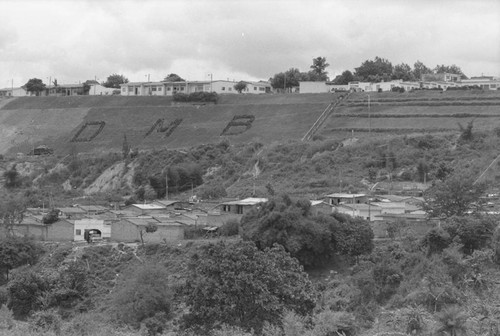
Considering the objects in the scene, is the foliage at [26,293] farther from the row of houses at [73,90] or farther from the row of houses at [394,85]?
the row of houses at [73,90]

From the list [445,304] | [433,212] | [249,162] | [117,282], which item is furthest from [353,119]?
[445,304]

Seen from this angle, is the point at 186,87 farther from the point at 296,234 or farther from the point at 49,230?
the point at 296,234

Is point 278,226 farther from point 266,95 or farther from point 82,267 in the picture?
point 266,95

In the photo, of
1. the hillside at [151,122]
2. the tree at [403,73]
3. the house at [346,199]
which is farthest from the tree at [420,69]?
the house at [346,199]

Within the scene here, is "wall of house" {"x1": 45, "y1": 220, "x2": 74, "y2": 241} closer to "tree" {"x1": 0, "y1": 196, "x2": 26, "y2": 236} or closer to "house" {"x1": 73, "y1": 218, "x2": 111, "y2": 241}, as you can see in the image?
"house" {"x1": 73, "y1": 218, "x2": 111, "y2": 241}

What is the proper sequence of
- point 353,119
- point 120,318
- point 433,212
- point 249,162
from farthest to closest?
point 353,119 < point 249,162 < point 433,212 < point 120,318

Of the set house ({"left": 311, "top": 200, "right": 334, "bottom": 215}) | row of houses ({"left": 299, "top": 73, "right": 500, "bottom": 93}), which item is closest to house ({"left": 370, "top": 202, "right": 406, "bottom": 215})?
house ({"left": 311, "top": 200, "right": 334, "bottom": 215})
